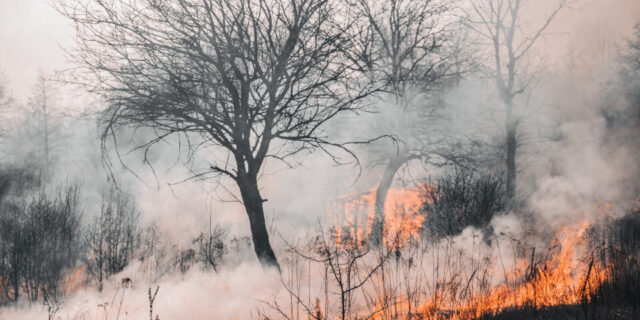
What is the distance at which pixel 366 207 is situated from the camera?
38.8 ft

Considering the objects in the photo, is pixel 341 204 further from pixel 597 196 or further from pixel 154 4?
pixel 154 4

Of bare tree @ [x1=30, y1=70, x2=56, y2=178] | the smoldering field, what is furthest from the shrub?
bare tree @ [x1=30, y1=70, x2=56, y2=178]

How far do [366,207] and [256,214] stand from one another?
7.67 m

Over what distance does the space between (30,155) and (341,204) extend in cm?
2095

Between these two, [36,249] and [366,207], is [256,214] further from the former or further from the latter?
[366,207]

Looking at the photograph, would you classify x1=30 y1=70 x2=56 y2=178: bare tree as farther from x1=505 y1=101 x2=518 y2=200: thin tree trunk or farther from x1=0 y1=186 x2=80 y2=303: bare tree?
x1=505 y1=101 x2=518 y2=200: thin tree trunk

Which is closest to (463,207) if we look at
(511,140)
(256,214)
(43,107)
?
(256,214)

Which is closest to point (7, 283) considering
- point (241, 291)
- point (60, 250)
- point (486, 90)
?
point (60, 250)

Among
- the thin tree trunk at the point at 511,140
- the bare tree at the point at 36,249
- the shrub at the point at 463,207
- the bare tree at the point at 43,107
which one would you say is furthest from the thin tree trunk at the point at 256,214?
the bare tree at the point at 43,107

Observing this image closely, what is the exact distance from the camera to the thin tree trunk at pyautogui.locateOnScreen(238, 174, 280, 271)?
455 centimetres

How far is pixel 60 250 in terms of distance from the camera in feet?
23.5

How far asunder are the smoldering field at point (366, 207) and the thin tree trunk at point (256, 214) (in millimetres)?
55

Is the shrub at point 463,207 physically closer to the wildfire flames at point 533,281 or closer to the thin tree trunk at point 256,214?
the wildfire flames at point 533,281

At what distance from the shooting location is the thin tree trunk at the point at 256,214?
14.9ft
